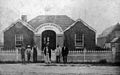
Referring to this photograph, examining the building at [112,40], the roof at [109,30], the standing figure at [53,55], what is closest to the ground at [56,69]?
the standing figure at [53,55]

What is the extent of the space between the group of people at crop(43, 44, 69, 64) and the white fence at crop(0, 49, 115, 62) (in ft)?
0.28

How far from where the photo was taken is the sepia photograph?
180 inches

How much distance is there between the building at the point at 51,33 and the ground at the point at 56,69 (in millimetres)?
311

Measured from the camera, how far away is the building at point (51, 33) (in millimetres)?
4629

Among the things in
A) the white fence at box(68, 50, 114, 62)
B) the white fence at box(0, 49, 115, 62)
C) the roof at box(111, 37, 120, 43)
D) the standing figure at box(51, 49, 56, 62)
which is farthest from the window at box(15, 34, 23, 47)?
the roof at box(111, 37, 120, 43)

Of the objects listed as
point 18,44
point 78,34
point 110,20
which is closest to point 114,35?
point 110,20

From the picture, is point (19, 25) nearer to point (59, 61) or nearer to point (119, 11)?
point (59, 61)

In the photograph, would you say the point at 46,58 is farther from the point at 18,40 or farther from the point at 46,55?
the point at 18,40

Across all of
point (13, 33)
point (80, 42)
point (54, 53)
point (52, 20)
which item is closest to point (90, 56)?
point (80, 42)

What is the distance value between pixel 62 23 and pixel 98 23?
0.59m

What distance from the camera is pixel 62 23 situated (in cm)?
471

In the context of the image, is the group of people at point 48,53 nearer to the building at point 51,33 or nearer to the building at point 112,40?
the building at point 51,33

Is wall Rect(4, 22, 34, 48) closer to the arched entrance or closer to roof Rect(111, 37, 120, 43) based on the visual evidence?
the arched entrance

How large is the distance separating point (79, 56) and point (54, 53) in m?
0.42
